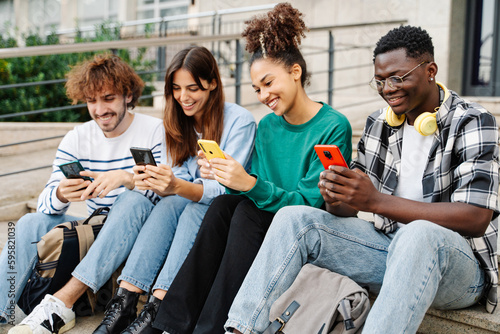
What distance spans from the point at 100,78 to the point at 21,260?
114cm

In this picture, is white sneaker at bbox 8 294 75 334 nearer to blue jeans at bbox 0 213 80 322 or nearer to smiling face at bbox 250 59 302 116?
blue jeans at bbox 0 213 80 322

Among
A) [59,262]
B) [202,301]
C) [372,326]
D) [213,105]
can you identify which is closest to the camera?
[372,326]

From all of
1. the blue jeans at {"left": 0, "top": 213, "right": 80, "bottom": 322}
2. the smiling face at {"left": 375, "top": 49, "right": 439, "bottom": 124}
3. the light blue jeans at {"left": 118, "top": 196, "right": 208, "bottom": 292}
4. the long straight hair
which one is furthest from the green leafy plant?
the smiling face at {"left": 375, "top": 49, "right": 439, "bottom": 124}

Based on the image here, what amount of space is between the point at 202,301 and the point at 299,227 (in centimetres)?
63

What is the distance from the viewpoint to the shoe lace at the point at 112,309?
8.18 feet

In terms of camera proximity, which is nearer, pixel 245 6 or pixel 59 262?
pixel 59 262

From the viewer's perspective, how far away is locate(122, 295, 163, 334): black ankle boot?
2402mm

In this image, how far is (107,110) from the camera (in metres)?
3.08

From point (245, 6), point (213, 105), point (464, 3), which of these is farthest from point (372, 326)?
point (245, 6)

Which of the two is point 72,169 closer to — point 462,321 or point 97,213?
point 97,213

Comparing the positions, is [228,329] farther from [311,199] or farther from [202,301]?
[311,199]

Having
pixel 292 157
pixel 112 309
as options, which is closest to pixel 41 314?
pixel 112 309

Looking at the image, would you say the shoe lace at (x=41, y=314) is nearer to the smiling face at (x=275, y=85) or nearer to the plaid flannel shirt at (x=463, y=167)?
the smiling face at (x=275, y=85)

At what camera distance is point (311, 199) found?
248 cm
